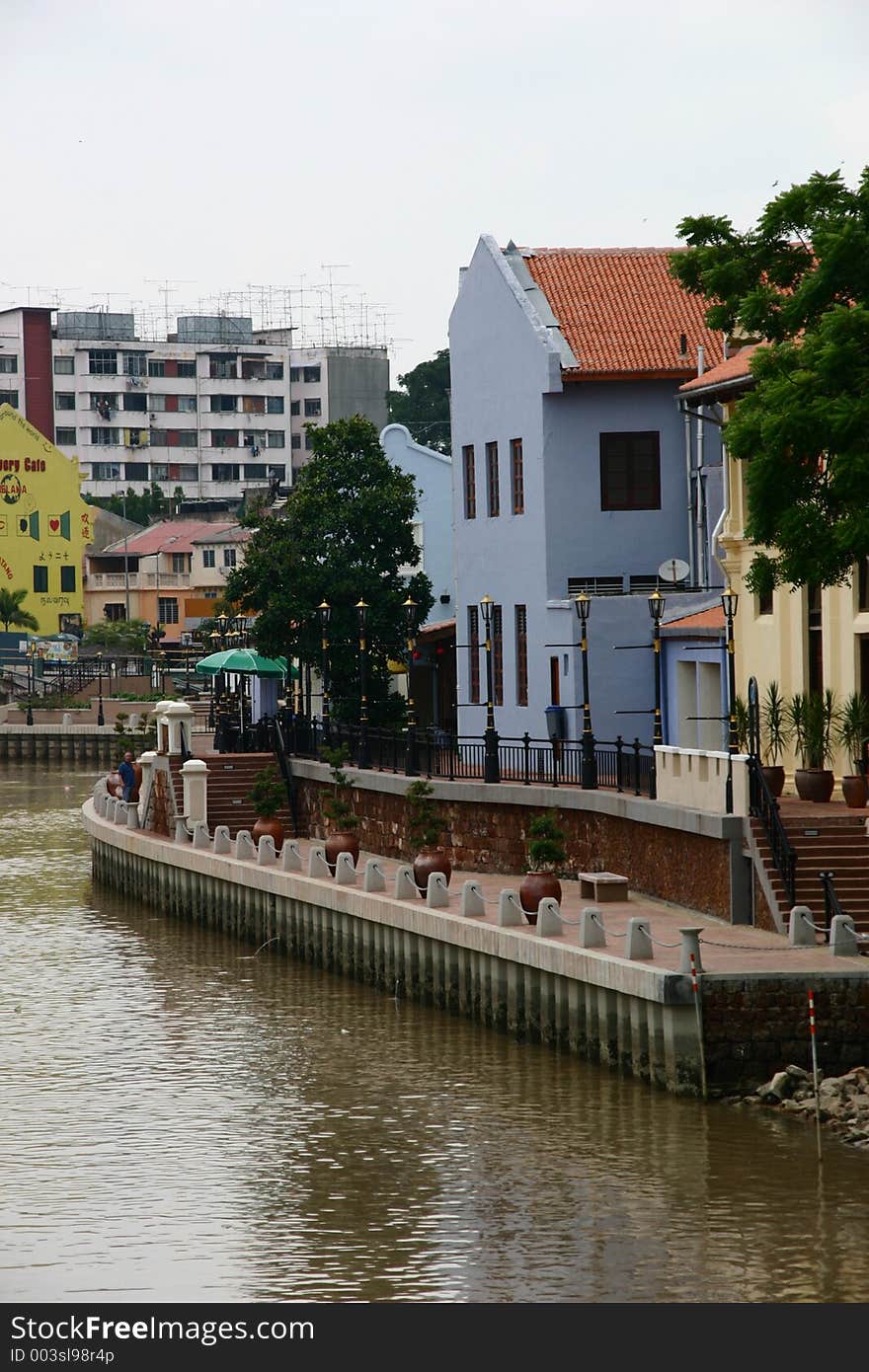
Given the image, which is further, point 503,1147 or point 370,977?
point 370,977

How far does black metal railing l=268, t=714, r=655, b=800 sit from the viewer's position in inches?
1503

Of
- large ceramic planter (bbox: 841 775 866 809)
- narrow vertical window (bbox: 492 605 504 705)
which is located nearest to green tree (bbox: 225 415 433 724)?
narrow vertical window (bbox: 492 605 504 705)

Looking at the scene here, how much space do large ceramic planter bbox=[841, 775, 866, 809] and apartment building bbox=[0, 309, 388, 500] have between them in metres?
114

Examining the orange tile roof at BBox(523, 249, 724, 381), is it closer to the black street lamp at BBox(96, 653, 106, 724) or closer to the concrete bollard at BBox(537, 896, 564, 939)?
the concrete bollard at BBox(537, 896, 564, 939)

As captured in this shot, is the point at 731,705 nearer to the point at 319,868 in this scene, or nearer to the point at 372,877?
the point at 372,877

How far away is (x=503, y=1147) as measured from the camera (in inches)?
1008

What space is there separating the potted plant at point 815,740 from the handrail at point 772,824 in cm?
246

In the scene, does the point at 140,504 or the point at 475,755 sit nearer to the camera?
the point at 475,755

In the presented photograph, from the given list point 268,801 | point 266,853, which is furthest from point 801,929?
point 268,801

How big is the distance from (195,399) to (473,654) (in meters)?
101

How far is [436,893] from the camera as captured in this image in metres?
34.5

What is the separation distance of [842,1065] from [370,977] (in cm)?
1135
